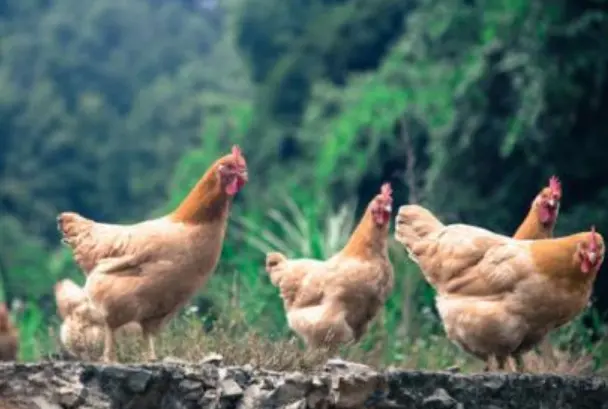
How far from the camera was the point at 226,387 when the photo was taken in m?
9.00

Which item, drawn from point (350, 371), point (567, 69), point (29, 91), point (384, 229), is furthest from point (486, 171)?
point (29, 91)

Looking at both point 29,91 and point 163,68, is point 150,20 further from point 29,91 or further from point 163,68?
point 29,91

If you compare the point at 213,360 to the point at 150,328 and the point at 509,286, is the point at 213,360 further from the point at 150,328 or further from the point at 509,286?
the point at 509,286

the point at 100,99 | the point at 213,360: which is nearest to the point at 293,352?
the point at 213,360

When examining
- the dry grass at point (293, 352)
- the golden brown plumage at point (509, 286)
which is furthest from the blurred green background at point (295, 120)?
the golden brown plumage at point (509, 286)

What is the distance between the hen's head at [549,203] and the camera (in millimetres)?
10836

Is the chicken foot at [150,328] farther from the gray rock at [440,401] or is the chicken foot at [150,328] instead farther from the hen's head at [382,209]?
the gray rock at [440,401]

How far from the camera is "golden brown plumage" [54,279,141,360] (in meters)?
10.6

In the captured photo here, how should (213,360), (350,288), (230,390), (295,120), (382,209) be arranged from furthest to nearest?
(295,120) < (382,209) < (350,288) < (213,360) < (230,390)

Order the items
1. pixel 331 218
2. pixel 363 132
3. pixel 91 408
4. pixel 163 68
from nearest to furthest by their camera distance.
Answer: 1. pixel 91 408
2. pixel 331 218
3. pixel 363 132
4. pixel 163 68

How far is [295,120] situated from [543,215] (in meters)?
25.8

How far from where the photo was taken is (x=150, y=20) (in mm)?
57250

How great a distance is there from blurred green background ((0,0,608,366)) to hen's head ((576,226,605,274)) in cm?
302

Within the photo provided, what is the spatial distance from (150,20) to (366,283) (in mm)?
47255
